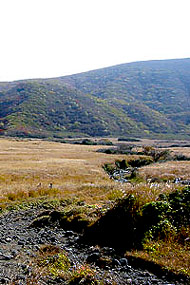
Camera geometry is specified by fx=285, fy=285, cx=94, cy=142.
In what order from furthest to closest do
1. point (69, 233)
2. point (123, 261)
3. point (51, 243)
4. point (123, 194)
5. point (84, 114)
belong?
point (84, 114)
point (123, 194)
point (69, 233)
point (51, 243)
point (123, 261)

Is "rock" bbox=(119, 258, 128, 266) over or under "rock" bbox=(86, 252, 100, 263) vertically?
over

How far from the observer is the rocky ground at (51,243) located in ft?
20.3

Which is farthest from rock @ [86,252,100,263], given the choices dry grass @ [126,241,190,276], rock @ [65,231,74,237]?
rock @ [65,231,74,237]

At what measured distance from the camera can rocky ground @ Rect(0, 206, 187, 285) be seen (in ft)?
20.3

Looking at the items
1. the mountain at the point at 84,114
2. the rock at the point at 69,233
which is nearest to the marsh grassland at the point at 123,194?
the rock at the point at 69,233

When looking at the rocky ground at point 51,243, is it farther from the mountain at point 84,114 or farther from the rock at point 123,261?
the mountain at point 84,114

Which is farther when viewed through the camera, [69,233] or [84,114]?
[84,114]

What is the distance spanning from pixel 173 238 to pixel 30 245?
164 inches

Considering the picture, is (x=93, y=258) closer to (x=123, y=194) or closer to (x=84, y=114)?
(x=123, y=194)

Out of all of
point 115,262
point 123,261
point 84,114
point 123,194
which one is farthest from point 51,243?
point 84,114

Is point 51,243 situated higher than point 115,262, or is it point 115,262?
point 115,262

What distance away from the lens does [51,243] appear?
867cm

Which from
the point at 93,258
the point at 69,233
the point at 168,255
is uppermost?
the point at 168,255

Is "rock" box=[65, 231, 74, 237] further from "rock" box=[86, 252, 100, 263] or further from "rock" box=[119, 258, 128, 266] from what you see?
"rock" box=[119, 258, 128, 266]
